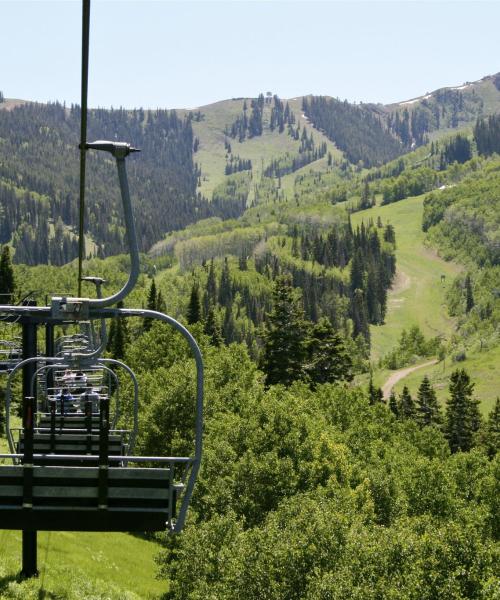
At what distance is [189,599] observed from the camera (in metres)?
32.0

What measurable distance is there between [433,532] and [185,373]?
25.9 metres

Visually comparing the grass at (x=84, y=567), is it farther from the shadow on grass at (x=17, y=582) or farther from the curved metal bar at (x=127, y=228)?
the curved metal bar at (x=127, y=228)

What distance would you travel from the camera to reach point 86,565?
32156 mm

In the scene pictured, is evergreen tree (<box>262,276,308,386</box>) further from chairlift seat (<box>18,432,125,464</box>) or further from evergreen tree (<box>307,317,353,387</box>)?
chairlift seat (<box>18,432,125,464</box>)

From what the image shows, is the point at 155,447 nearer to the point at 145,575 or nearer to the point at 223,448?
the point at 223,448

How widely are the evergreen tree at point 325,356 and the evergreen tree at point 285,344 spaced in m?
6.57

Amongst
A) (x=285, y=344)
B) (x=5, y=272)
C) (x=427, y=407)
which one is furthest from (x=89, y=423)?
(x=427, y=407)

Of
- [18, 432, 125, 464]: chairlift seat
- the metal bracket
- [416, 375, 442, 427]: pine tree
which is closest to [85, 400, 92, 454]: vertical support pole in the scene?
[18, 432, 125, 464]: chairlift seat

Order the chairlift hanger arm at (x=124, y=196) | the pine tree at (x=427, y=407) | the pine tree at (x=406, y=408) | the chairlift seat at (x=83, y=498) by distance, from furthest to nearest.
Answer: the pine tree at (x=406, y=408) < the pine tree at (x=427, y=407) < the chairlift seat at (x=83, y=498) < the chairlift hanger arm at (x=124, y=196)

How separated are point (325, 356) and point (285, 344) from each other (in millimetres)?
9932

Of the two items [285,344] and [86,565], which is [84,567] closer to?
[86,565]

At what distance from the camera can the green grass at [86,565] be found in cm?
2387

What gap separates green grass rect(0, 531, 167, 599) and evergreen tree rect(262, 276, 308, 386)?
4520 centimetres

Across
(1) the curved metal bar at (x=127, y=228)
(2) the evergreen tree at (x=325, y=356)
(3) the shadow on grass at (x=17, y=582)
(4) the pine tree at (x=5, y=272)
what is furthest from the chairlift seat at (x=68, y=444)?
(2) the evergreen tree at (x=325, y=356)
